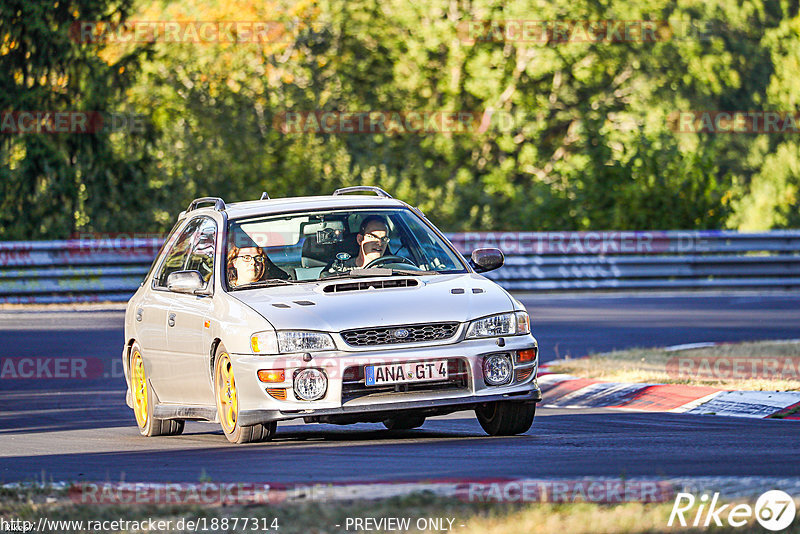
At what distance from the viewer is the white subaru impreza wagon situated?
898cm

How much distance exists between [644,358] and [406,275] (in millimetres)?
5271

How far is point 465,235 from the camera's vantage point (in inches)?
1027

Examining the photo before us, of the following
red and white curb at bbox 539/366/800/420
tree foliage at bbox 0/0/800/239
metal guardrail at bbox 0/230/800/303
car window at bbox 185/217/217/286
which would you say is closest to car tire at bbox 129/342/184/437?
car window at bbox 185/217/217/286

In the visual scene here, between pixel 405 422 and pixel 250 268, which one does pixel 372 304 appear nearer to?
pixel 250 268

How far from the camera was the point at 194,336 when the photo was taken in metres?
10.1

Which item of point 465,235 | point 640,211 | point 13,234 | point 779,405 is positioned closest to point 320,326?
point 779,405

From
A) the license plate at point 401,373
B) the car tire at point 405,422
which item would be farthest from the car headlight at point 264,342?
the car tire at point 405,422

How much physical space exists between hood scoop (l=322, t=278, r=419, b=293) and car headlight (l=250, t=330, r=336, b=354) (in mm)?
518

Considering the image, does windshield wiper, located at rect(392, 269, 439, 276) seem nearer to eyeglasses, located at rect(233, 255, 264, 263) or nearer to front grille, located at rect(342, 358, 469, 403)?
eyeglasses, located at rect(233, 255, 264, 263)

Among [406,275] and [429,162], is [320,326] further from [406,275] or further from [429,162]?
[429,162]

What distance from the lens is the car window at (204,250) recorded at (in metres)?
10.4

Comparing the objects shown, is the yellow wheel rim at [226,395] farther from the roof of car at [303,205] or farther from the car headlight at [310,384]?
the roof of car at [303,205]

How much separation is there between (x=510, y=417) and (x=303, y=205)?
6.93ft

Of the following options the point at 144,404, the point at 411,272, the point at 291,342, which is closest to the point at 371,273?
the point at 411,272
